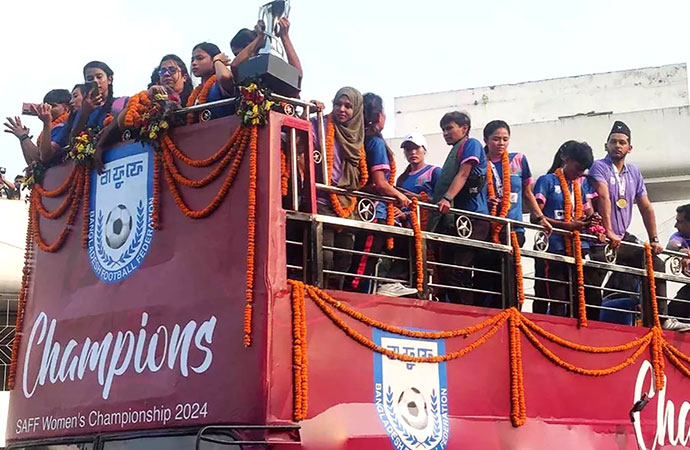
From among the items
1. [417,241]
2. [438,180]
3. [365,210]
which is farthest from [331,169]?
[438,180]

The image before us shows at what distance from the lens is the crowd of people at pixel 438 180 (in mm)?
5680

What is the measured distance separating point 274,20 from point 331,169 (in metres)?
0.93

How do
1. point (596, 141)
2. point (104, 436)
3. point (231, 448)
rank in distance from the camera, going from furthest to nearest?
point (596, 141) → point (104, 436) → point (231, 448)

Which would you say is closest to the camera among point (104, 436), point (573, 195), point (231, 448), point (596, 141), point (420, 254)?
point (231, 448)

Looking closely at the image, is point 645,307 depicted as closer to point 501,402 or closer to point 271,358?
point 501,402

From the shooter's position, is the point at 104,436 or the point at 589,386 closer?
the point at 104,436

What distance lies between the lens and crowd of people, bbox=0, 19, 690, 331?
5.68 m

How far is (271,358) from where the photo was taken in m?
4.66

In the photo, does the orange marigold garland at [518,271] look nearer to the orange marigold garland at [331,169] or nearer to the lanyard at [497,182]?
the lanyard at [497,182]

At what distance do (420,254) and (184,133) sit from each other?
1.47 metres

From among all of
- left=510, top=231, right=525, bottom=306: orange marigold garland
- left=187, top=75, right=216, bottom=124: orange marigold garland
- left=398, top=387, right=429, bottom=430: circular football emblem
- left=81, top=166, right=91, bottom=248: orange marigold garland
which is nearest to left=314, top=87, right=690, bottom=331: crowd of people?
left=510, top=231, right=525, bottom=306: orange marigold garland

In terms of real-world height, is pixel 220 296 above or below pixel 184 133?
below

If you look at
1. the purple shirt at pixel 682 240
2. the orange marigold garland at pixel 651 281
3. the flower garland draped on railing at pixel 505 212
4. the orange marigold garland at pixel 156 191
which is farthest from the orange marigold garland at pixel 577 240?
the orange marigold garland at pixel 156 191

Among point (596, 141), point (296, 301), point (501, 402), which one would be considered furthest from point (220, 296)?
point (596, 141)
